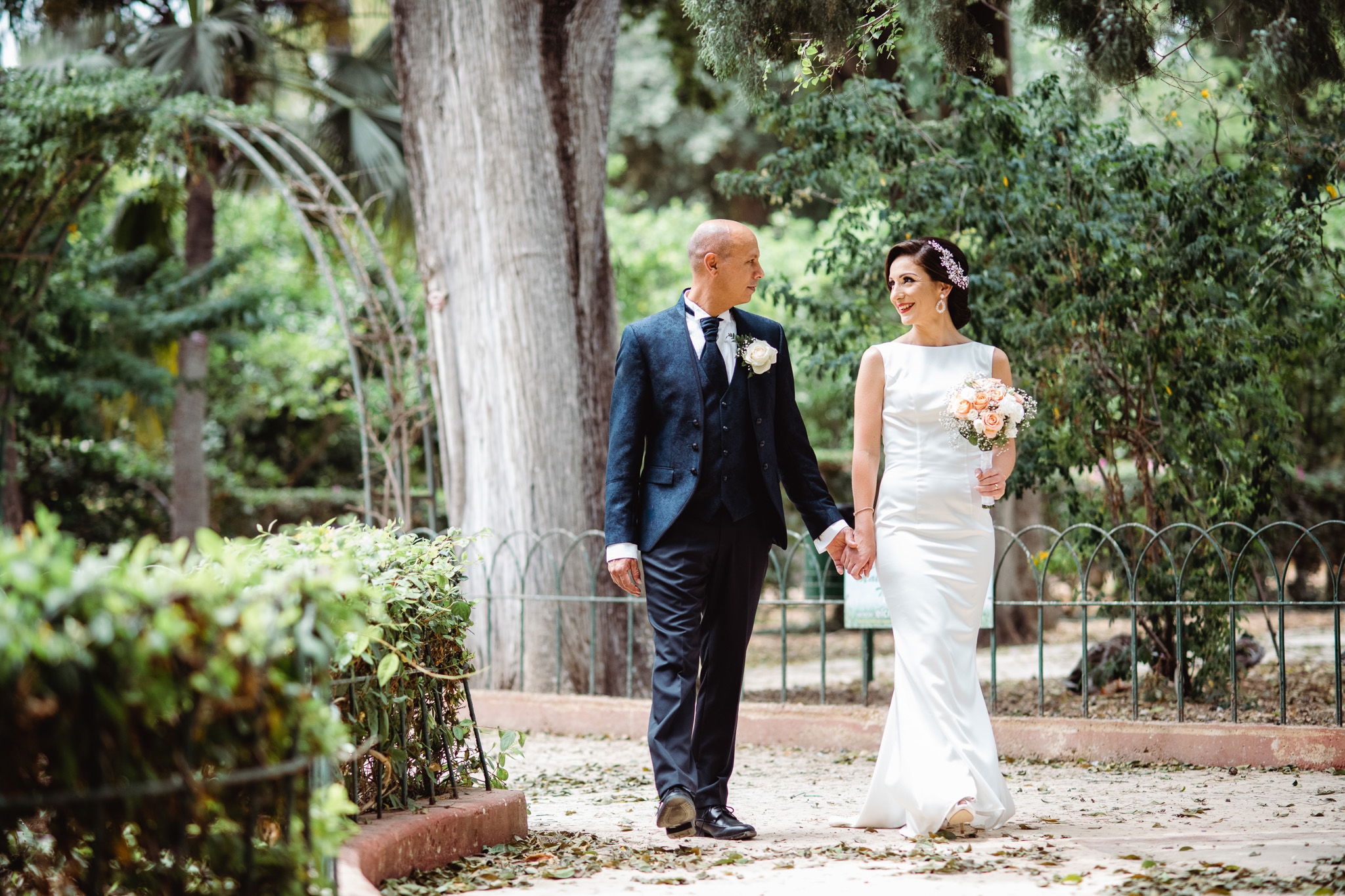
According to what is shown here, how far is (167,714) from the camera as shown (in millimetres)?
2133

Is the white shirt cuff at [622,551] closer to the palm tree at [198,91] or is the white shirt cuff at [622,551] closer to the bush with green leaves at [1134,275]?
the bush with green leaves at [1134,275]

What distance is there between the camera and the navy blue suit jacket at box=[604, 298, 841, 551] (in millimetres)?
4070

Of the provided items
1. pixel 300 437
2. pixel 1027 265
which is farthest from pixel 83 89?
pixel 300 437

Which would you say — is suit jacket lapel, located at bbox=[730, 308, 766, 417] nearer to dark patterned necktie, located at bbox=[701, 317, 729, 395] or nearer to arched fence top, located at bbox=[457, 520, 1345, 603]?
dark patterned necktie, located at bbox=[701, 317, 729, 395]

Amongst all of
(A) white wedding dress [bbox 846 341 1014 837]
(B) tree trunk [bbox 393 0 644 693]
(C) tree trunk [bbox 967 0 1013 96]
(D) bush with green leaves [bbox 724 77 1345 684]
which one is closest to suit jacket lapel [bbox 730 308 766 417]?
(A) white wedding dress [bbox 846 341 1014 837]

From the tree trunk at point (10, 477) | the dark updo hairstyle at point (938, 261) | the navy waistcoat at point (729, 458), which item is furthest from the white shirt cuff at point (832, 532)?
the tree trunk at point (10, 477)

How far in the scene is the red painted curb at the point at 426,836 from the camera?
306 cm

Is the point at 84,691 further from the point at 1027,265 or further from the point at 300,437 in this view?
the point at 300,437

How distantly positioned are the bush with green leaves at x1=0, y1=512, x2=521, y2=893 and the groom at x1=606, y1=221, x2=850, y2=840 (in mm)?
1293

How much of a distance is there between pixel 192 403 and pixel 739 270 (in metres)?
10.9

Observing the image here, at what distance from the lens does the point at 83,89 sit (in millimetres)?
8594

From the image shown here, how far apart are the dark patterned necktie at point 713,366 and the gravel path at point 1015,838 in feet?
4.83

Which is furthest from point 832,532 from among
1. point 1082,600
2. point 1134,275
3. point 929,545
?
point 1134,275

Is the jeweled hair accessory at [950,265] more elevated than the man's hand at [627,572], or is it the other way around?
the jeweled hair accessory at [950,265]
